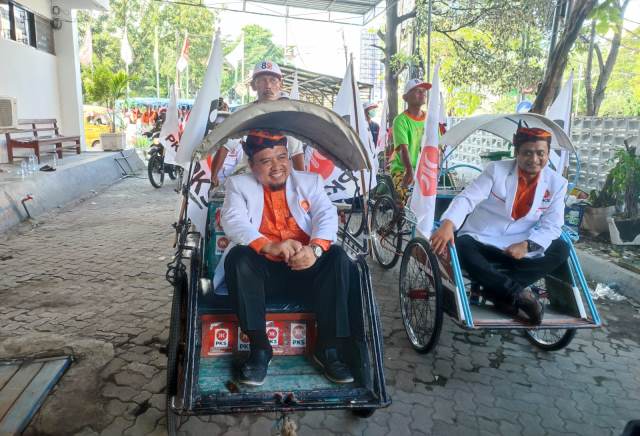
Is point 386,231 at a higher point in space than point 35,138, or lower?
lower

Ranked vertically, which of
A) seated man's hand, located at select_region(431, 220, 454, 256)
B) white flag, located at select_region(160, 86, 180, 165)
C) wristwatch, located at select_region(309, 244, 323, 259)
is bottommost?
seated man's hand, located at select_region(431, 220, 454, 256)

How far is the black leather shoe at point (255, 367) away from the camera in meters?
2.38

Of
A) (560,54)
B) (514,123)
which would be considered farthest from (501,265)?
(560,54)

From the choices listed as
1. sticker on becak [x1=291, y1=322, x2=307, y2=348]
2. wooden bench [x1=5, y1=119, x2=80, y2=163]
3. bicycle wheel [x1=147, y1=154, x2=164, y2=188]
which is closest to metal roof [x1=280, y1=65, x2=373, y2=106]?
bicycle wheel [x1=147, y1=154, x2=164, y2=188]

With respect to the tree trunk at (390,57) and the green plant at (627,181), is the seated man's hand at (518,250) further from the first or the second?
the tree trunk at (390,57)

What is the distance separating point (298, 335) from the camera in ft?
8.91

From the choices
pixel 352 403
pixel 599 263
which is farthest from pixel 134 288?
pixel 599 263

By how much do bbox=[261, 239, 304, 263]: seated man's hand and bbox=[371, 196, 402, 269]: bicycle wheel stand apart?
8.69 feet

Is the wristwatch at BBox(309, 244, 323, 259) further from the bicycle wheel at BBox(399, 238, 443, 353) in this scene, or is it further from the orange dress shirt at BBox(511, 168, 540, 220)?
the orange dress shirt at BBox(511, 168, 540, 220)

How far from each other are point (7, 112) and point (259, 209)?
9.07 metres

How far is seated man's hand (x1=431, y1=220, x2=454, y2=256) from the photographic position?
128 inches

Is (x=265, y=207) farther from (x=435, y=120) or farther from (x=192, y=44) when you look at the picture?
(x=192, y=44)

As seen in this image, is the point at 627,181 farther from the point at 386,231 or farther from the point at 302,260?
the point at 302,260

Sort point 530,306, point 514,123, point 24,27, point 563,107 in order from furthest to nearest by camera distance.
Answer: point 24,27 → point 563,107 → point 514,123 → point 530,306
